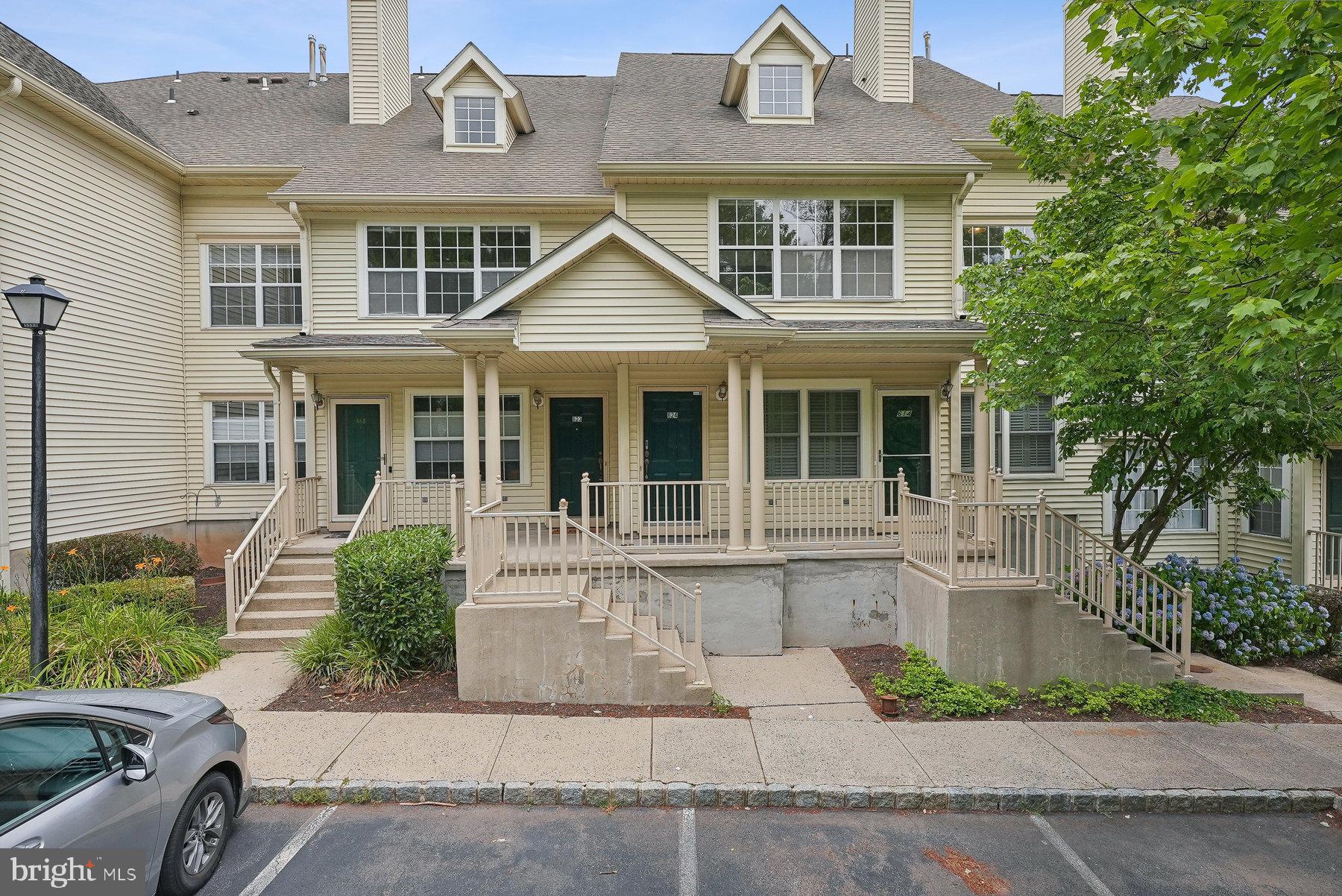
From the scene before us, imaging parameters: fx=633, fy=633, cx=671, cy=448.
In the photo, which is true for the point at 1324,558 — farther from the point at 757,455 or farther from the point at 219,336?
the point at 219,336

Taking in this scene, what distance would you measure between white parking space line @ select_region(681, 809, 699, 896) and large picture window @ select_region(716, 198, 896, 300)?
A: 808cm

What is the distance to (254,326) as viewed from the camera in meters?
12.6

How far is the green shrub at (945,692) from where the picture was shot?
648cm

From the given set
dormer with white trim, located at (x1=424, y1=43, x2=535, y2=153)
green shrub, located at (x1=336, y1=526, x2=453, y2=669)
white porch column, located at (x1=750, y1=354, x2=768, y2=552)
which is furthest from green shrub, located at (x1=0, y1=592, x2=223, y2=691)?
dormer with white trim, located at (x1=424, y1=43, x2=535, y2=153)

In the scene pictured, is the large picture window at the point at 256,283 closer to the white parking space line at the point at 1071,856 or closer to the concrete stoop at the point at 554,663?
the concrete stoop at the point at 554,663

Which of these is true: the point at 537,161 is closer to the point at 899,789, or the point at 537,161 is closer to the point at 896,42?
the point at 896,42

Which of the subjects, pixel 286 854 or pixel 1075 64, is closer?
pixel 286 854

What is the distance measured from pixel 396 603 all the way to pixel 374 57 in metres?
12.3

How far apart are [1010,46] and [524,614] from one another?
21.0 meters

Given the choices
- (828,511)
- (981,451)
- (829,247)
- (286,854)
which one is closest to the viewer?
(286,854)

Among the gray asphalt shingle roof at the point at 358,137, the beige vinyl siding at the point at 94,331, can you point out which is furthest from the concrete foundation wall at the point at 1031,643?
the beige vinyl siding at the point at 94,331

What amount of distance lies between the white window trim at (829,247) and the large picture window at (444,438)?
14.6 feet

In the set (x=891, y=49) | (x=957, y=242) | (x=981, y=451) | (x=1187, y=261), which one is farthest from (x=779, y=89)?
(x=1187, y=261)

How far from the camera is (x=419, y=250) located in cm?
1123
